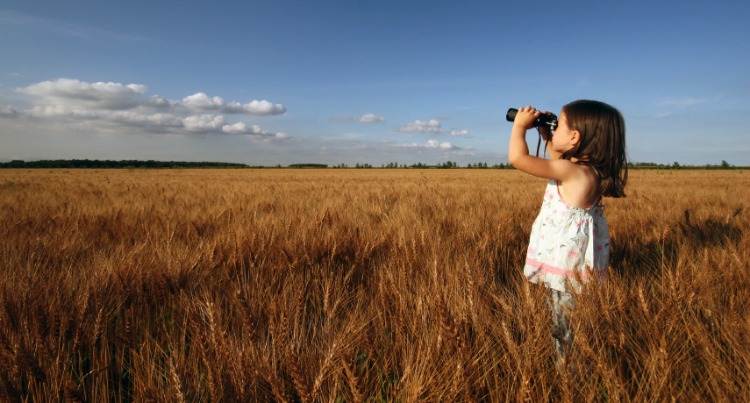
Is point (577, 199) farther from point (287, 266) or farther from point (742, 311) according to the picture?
point (287, 266)

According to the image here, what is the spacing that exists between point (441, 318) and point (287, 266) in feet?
3.87

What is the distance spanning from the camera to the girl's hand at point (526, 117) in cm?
181

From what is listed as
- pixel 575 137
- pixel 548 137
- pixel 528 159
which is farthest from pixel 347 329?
pixel 548 137

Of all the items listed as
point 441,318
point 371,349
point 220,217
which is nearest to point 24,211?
point 220,217

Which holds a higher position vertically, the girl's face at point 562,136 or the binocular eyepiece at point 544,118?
the binocular eyepiece at point 544,118

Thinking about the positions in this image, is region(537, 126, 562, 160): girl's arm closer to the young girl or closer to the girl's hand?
the young girl

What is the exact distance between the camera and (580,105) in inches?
74.5

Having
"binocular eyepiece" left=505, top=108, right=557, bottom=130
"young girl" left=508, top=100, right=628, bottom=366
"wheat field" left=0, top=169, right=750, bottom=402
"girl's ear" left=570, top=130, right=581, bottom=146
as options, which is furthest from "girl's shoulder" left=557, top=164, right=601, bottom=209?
"wheat field" left=0, top=169, right=750, bottom=402

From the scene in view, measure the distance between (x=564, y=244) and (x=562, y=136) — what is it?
1.89 feet

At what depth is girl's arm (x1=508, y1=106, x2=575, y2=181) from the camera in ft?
5.60

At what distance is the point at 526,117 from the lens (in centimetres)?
181

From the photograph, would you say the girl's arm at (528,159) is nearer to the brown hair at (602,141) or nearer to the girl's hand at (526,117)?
the girl's hand at (526,117)

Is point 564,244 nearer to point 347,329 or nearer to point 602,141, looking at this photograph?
point 602,141

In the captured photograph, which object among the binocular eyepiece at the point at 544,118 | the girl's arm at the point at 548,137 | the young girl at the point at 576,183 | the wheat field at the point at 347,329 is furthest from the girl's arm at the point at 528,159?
the wheat field at the point at 347,329
